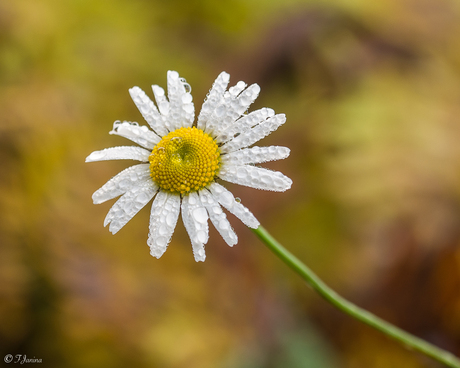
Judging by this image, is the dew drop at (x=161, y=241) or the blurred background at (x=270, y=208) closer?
the dew drop at (x=161, y=241)

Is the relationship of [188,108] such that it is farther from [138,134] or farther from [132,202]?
[132,202]

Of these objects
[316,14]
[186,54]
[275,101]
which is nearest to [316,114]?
[275,101]

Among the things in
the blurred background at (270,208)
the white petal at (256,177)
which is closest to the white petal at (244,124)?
the white petal at (256,177)

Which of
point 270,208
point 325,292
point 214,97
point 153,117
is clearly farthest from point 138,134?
point 270,208

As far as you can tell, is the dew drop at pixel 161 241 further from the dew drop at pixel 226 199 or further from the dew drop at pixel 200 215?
the dew drop at pixel 226 199

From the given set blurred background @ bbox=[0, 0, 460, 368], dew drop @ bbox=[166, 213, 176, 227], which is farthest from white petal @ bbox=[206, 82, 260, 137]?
blurred background @ bbox=[0, 0, 460, 368]

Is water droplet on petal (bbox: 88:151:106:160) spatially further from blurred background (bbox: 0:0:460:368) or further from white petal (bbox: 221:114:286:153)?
blurred background (bbox: 0:0:460:368)
